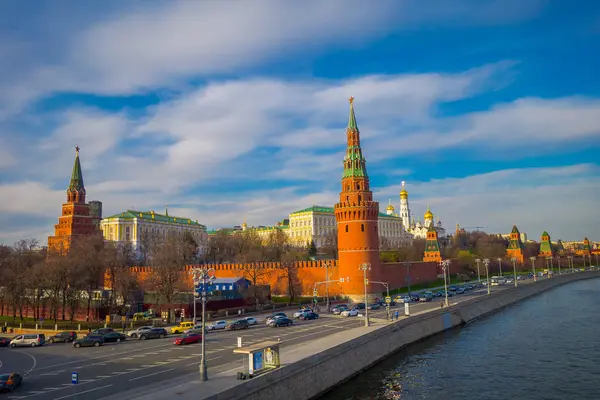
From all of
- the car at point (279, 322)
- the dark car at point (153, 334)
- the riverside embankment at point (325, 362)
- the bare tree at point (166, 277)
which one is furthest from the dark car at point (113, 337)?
the riverside embankment at point (325, 362)

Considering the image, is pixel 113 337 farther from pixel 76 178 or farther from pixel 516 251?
pixel 516 251

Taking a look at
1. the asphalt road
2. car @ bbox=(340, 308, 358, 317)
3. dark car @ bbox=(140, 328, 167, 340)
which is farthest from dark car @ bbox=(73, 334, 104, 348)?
car @ bbox=(340, 308, 358, 317)

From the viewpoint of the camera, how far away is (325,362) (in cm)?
3150

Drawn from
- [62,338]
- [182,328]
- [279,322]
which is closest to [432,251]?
[279,322]

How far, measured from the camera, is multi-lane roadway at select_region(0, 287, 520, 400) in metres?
26.3

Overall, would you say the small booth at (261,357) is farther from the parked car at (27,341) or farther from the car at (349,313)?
the car at (349,313)

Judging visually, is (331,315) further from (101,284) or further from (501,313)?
(101,284)

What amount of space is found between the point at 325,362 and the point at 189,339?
1415 cm

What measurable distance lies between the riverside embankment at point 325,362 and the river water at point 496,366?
96 cm

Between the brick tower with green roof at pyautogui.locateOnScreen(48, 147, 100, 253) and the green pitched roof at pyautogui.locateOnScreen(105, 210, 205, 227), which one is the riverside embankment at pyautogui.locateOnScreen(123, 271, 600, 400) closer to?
the brick tower with green roof at pyautogui.locateOnScreen(48, 147, 100, 253)

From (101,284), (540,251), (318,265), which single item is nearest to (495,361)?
(318,265)

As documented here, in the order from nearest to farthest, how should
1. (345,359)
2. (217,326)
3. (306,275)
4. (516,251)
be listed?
(345,359) < (217,326) < (306,275) < (516,251)

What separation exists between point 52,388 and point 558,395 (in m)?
28.6

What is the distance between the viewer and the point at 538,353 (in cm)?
4041
